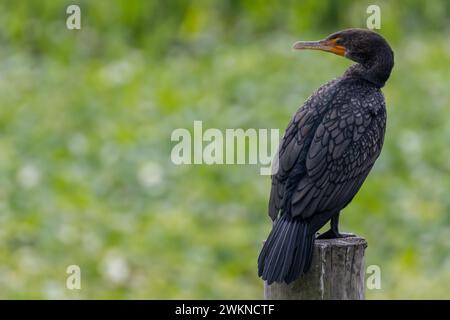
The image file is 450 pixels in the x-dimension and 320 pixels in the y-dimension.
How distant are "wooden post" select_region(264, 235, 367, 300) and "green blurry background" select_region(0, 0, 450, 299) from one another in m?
2.80

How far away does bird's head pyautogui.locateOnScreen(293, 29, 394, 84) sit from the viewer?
3877mm

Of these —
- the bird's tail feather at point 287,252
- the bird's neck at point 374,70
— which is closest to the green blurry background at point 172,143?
the bird's neck at point 374,70

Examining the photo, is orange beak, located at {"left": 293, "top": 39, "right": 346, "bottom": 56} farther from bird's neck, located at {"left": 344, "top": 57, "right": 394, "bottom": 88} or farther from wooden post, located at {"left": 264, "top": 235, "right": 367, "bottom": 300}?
wooden post, located at {"left": 264, "top": 235, "right": 367, "bottom": 300}

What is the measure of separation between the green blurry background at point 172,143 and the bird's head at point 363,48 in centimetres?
267

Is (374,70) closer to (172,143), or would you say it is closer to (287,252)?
(287,252)

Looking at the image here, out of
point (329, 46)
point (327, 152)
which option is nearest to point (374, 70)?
point (329, 46)

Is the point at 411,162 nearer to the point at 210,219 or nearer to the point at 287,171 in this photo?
the point at 210,219

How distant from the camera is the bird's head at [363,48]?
388 cm

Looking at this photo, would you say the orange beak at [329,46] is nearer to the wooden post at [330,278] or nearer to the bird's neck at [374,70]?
the bird's neck at [374,70]

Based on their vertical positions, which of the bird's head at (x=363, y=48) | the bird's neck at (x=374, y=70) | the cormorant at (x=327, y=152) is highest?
the bird's head at (x=363, y=48)

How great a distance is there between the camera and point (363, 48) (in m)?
3.90

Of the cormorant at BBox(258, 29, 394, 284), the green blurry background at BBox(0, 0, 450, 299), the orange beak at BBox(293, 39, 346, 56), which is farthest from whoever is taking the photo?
the green blurry background at BBox(0, 0, 450, 299)

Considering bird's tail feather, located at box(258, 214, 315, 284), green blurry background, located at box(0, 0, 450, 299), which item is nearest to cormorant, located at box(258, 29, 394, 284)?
bird's tail feather, located at box(258, 214, 315, 284)
